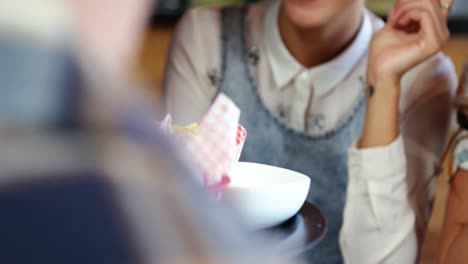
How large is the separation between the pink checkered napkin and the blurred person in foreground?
1.40 feet

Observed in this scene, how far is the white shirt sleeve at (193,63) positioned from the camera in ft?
5.08

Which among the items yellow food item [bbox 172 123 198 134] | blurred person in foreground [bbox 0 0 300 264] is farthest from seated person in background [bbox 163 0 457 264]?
blurred person in foreground [bbox 0 0 300 264]

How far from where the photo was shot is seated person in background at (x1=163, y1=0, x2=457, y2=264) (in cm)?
124

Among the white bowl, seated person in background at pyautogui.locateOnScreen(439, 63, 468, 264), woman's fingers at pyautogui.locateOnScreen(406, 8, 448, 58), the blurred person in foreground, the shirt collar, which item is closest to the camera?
the blurred person in foreground

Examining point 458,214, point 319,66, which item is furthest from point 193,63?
point 458,214

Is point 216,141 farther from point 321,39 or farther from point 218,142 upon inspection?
point 321,39

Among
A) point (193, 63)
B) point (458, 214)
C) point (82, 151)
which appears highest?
point (82, 151)

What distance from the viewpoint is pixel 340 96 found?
151 centimetres

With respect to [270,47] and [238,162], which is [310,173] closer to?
[270,47]

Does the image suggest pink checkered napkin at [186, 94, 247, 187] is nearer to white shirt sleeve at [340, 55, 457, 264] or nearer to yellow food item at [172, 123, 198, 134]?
yellow food item at [172, 123, 198, 134]

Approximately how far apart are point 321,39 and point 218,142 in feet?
2.74

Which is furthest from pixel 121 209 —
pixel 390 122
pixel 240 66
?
pixel 240 66

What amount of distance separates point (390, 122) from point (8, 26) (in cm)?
108

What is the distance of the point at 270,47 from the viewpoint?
1592 mm
